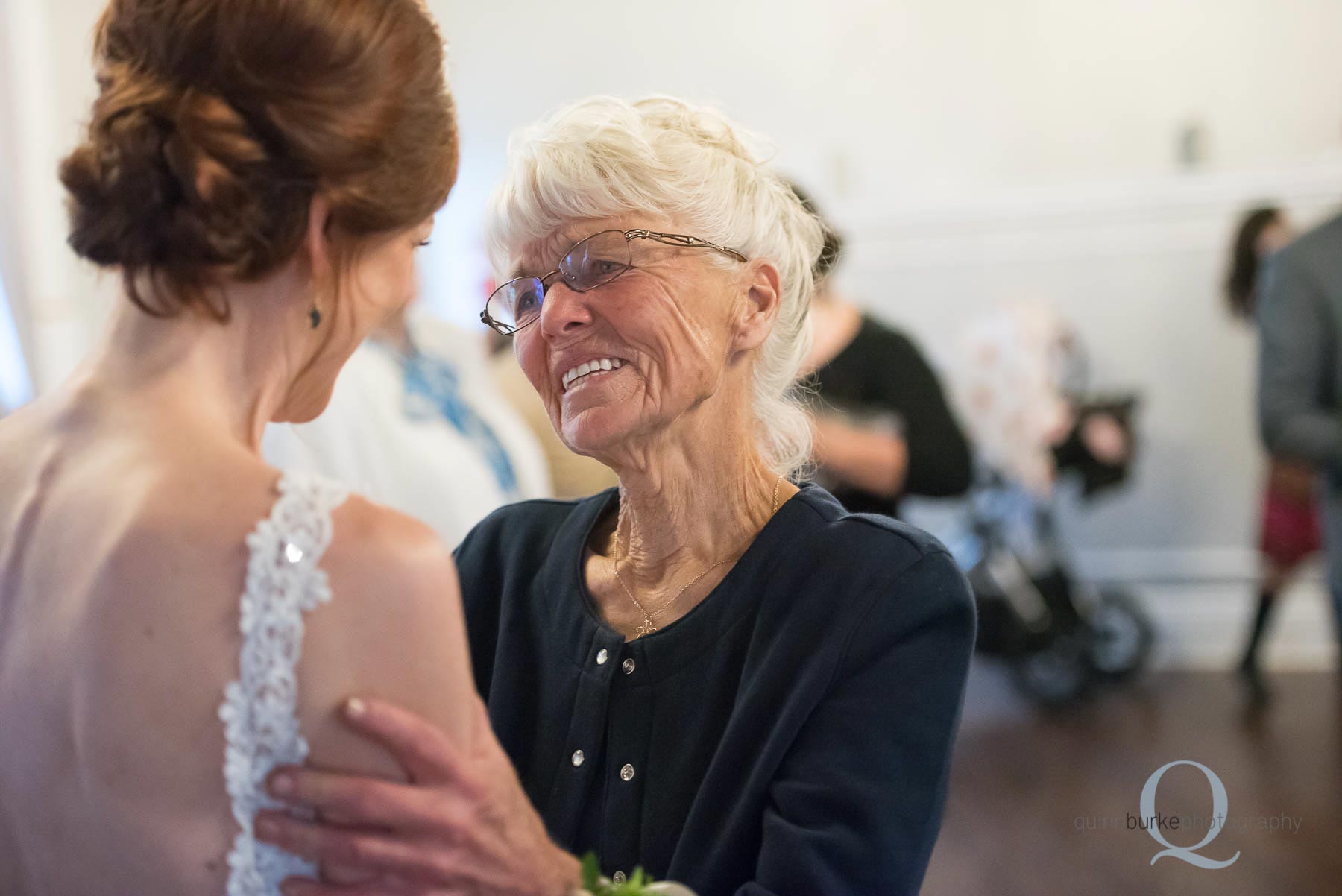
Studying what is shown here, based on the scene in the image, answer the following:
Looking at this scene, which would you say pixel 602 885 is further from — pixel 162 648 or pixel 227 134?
pixel 227 134

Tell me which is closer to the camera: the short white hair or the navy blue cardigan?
the navy blue cardigan

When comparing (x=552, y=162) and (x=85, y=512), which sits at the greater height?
(x=552, y=162)

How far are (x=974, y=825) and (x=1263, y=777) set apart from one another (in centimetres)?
73

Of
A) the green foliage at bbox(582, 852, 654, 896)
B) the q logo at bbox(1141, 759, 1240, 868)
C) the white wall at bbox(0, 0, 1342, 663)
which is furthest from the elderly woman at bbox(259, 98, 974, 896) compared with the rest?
the white wall at bbox(0, 0, 1342, 663)

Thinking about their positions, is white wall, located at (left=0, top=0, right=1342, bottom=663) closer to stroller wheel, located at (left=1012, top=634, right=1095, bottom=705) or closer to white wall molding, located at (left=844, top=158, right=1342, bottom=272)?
white wall molding, located at (left=844, top=158, right=1342, bottom=272)

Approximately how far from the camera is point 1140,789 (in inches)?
124

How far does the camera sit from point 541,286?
4.36ft

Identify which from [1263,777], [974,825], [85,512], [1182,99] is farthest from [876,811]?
[1182,99]

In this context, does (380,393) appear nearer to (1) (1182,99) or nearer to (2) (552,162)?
(2) (552,162)

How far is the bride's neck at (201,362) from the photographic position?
0.81 metres

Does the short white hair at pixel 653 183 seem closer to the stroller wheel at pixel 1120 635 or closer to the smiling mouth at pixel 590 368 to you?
the smiling mouth at pixel 590 368

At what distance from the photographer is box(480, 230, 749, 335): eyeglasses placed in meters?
1.28

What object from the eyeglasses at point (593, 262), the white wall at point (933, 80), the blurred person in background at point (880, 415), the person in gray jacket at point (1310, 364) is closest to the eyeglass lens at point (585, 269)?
the eyeglasses at point (593, 262)

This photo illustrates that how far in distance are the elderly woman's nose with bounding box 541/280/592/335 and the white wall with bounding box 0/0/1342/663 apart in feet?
13.7
